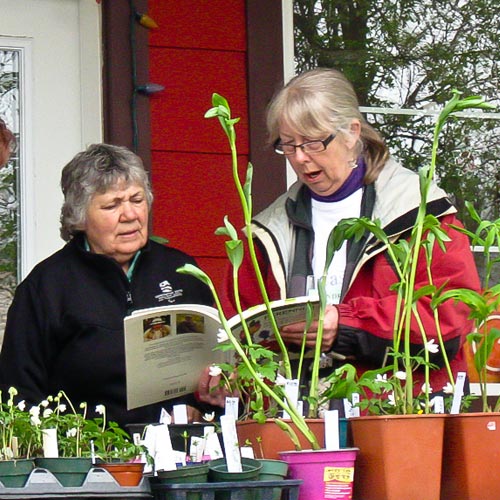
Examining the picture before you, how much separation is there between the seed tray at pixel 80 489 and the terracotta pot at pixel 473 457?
56 centimetres

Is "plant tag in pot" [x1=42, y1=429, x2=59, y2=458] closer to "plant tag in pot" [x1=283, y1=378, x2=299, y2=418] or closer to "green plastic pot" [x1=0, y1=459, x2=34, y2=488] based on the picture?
"green plastic pot" [x1=0, y1=459, x2=34, y2=488]

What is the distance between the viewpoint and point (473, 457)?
2.36 meters

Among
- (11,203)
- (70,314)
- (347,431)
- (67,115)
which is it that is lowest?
→ (347,431)

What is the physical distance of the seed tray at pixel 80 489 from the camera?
6.84ft

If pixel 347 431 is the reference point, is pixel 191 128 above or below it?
above

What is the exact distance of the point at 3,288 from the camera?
3945mm

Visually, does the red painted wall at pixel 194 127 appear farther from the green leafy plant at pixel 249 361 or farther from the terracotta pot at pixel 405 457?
the terracotta pot at pixel 405 457

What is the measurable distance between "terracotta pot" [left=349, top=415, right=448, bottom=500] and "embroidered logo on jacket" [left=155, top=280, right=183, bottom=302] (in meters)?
1.01

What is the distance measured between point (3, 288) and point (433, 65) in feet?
5.08

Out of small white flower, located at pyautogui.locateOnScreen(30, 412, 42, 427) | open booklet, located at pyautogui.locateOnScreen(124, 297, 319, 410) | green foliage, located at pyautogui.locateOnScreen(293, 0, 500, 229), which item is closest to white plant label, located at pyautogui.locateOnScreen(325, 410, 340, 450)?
open booklet, located at pyautogui.locateOnScreen(124, 297, 319, 410)

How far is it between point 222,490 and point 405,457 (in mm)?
339

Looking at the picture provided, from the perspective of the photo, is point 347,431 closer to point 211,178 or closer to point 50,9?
point 211,178

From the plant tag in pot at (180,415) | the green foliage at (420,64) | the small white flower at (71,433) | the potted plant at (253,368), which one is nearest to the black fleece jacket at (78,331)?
the plant tag in pot at (180,415)

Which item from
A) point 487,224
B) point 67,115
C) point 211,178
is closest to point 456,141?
point 211,178
